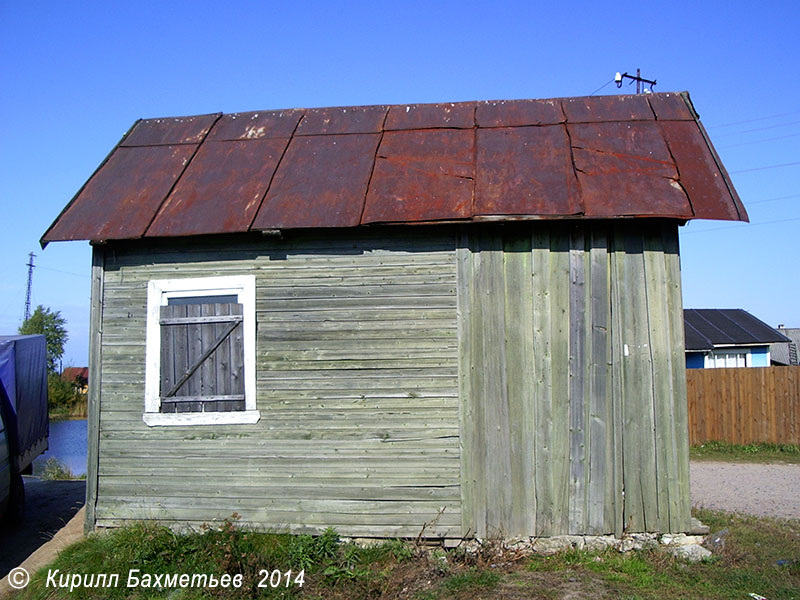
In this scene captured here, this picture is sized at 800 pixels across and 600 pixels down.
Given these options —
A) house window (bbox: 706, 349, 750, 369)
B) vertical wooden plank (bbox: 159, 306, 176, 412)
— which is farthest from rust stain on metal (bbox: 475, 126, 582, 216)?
house window (bbox: 706, 349, 750, 369)

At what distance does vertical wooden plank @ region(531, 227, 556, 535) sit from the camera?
7039mm

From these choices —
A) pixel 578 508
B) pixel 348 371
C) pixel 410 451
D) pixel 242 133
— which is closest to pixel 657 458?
pixel 578 508

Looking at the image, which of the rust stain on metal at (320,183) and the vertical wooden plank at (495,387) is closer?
the vertical wooden plank at (495,387)

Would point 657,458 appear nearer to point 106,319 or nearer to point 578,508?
point 578,508

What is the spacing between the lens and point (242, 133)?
9.00 meters

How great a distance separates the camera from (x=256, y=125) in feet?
29.9

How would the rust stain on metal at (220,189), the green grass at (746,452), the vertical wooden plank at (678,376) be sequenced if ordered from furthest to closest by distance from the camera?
1. the green grass at (746,452)
2. the rust stain on metal at (220,189)
3. the vertical wooden plank at (678,376)

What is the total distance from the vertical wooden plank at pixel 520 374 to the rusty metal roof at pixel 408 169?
1.81ft

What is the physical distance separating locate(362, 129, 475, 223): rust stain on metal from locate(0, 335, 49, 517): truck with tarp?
5891 millimetres

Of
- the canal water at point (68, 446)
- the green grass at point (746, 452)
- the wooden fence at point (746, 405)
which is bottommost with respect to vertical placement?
the canal water at point (68, 446)

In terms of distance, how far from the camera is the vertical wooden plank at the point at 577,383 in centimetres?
701

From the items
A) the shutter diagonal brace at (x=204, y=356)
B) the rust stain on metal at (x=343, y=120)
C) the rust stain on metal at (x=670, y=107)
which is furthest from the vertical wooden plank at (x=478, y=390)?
the rust stain on metal at (x=670, y=107)

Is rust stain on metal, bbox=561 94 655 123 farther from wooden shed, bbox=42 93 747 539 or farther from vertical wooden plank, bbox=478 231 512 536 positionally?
vertical wooden plank, bbox=478 231 512 536

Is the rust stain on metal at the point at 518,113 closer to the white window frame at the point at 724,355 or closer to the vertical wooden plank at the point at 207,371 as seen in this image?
the vertical wooden plank at the point at 207,371
